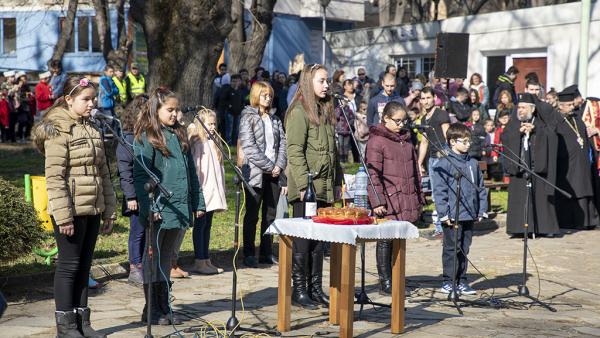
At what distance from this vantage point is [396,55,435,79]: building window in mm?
33312

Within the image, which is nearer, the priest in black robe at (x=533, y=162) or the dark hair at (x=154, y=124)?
the dark hair at (x=154, y=124)

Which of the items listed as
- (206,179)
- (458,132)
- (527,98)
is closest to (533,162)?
(527,98)

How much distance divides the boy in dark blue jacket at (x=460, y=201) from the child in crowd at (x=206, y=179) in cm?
232

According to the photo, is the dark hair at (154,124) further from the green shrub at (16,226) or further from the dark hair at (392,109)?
the dark hair at (392,109)

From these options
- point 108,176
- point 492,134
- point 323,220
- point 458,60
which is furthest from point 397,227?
point 492,134

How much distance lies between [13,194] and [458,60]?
857 centimetres

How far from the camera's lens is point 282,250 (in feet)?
27.0

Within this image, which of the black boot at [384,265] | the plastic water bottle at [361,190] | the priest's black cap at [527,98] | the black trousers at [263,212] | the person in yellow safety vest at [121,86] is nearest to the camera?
the plastic water bottle at [361,190]

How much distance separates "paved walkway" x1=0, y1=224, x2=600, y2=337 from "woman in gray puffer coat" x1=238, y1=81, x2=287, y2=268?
0.80 meters

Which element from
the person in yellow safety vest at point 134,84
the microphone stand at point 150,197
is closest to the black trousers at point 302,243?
the microphone stand at point 150,197

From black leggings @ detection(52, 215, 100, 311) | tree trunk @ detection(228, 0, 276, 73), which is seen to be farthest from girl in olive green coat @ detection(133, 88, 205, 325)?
tree trunk @ detection(228, 0, 276, 73)

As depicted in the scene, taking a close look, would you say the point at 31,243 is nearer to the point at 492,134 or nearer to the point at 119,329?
the point at 119,329

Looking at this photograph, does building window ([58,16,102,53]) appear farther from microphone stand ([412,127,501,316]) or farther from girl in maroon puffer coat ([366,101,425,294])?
microphone stand ([412,127,501,316])

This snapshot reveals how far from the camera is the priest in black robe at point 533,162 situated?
14430mm
